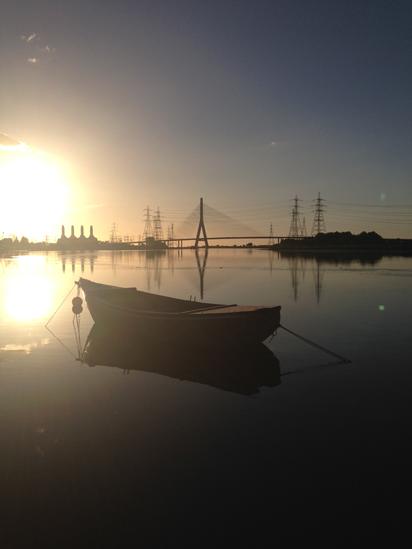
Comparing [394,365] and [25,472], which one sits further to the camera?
[394,365]

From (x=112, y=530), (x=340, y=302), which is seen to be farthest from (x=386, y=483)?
(x=340, y=302)

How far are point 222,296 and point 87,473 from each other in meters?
21.4

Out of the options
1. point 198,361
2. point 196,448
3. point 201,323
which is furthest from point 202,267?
point 196,448

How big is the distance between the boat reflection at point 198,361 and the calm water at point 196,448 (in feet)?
0.33

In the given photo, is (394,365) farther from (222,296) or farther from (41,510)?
(222,296)

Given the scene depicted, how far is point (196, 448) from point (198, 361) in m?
5.15

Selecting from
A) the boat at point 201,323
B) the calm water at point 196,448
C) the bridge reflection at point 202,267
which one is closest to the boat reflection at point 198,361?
the calm water at point 196,448

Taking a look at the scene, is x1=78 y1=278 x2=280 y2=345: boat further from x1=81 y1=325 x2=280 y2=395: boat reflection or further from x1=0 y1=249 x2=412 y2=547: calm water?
x1=0 y1=249 x2=412 y2=547: calm water

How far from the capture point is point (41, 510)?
16.6 feet

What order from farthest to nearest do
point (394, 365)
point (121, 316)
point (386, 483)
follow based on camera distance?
point (121, 316), point (394, 365), point (386, 483)

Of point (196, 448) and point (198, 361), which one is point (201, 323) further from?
point (196, 448)

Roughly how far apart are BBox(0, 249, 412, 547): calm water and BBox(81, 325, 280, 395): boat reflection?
4.0 inches

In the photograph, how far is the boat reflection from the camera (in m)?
10.0

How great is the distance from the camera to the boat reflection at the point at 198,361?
10.0 m
